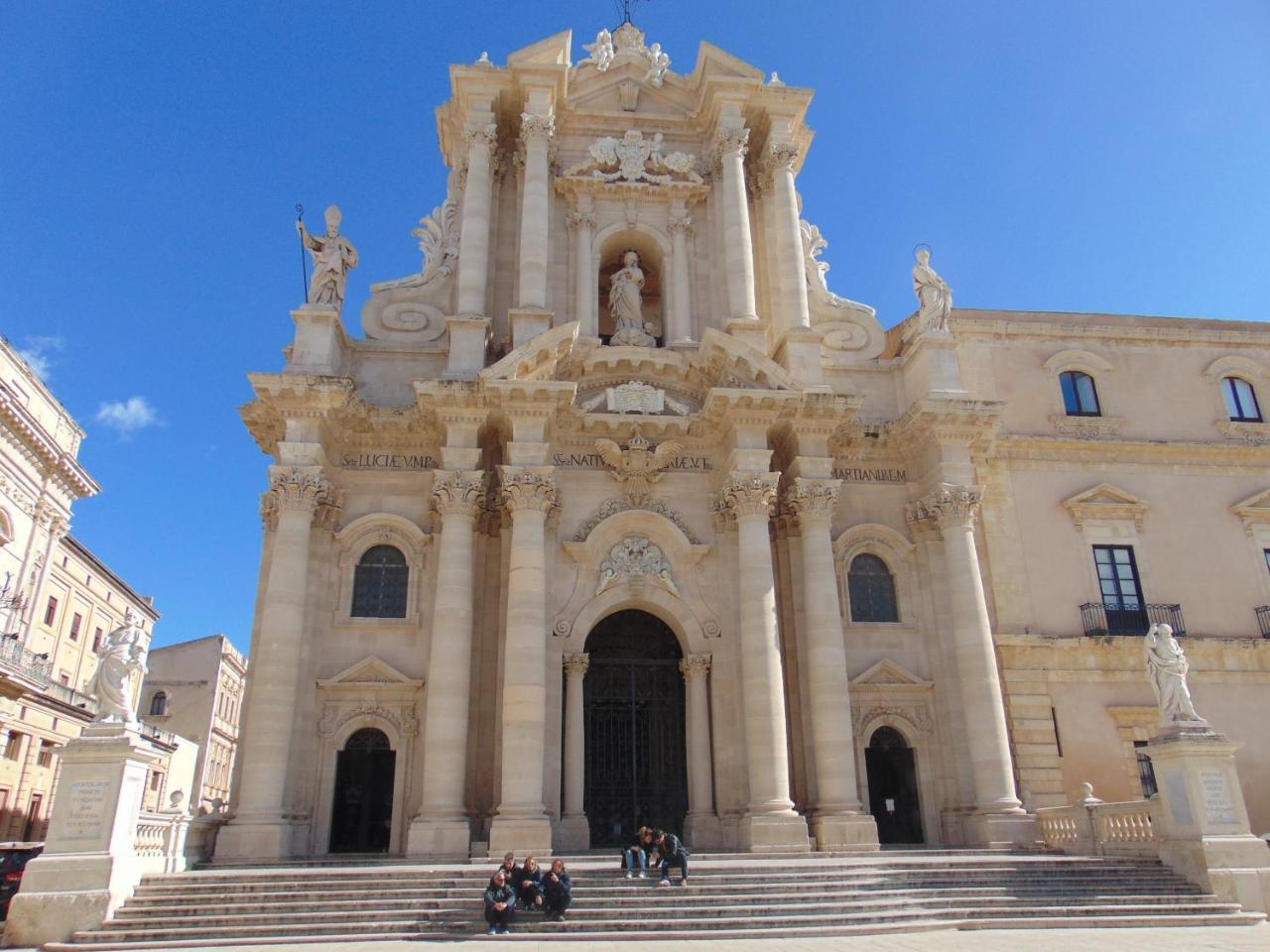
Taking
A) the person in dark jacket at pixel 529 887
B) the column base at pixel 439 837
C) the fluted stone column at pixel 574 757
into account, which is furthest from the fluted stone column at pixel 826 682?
the person in dark jacket at pixel 529 887

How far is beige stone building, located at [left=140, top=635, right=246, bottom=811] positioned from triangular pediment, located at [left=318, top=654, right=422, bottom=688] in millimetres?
38359

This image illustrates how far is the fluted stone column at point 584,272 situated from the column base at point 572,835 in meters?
11.3

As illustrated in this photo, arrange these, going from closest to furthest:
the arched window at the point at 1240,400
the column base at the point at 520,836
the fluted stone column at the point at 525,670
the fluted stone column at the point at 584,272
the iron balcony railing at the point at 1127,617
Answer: the column base at the point at 520,836 < the fluted stone column at the point at 525,670 < the fluted stone column at the point at 584,272 < the iron balcony railing at the point at 1127,617 < the arched window at the point at 1240,400

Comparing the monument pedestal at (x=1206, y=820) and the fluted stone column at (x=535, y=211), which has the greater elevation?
the fluted stone column at (x=535, y=211)

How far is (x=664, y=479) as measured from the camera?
2277 cm

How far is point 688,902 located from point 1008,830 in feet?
28.4

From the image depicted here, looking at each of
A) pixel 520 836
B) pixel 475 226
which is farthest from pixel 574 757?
pixel 475 226

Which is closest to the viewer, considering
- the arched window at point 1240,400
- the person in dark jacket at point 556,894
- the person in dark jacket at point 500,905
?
the person in dark jacket at point 500,905

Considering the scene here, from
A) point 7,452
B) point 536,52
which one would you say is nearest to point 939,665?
point 536,52

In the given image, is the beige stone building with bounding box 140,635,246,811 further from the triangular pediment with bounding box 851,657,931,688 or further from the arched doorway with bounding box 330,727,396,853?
the triangular pediment with bounding box 851,657,931,688

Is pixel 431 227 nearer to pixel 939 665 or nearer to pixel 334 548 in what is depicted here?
pixel 334 548

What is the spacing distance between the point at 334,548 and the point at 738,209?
43.7 feet

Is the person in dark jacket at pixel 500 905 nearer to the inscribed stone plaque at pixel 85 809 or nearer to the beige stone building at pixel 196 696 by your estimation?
the inscribed stone plaque at pixel 85 809

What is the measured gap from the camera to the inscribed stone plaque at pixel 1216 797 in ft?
53.2
